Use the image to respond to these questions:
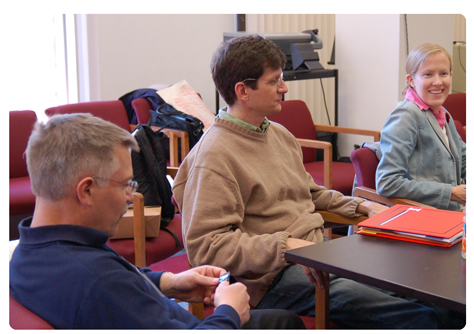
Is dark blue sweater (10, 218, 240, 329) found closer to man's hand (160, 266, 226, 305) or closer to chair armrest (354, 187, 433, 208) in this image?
man's hand (160, 266, 226, 305)

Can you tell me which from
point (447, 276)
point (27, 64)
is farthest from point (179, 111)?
point (447, 276)

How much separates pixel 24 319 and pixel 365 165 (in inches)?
65.9

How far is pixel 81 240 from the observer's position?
99 centimetres

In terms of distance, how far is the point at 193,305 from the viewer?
4.81 ft

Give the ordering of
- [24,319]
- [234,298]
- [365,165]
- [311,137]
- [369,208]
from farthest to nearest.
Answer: [311,137]
[365,165]
[369,208]
[234,298]
[24,319]

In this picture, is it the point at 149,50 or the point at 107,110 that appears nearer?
the point at 107,110

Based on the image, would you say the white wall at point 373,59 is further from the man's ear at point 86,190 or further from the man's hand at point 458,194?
the man's ear at point 86,190

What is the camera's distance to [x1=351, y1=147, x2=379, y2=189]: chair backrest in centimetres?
223

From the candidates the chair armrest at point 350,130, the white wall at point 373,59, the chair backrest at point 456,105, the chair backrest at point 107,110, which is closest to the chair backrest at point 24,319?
the chair backrest at point 107,110

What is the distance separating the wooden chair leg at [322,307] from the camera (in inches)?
56.8

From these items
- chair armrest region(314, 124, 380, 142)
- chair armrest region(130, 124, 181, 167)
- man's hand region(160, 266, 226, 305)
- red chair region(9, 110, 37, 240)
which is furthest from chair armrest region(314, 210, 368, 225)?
red chair region(9, 110, 37, 240)

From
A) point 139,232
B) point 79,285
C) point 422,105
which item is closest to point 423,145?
point 422,105

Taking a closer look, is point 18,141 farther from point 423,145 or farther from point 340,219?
point 423,145

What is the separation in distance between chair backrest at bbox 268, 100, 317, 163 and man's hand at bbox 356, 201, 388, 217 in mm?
1615
